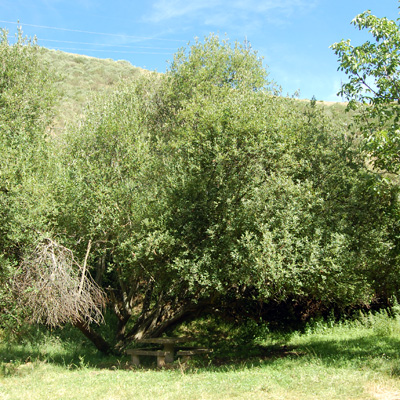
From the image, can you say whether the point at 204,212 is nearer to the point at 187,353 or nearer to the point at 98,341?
the point at 187,353

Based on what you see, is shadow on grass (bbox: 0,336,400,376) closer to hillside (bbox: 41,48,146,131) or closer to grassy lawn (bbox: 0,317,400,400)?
grassy lawn (bbox: 0,317,400,400)

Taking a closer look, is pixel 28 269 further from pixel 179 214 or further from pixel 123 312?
pixel 123 312

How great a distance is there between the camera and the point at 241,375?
1011 centimetres

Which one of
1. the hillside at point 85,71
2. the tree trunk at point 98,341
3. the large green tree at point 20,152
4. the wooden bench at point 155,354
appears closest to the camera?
the large green tree at point 20,152

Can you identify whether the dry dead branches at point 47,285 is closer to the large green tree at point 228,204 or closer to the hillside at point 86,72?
the large green tree at point 228,204

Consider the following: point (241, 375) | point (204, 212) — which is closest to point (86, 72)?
point (204, 212)

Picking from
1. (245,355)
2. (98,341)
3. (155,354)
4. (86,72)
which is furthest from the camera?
(86,72)

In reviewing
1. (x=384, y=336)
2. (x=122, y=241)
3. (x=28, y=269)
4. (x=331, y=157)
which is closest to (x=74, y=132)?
(x=122, y=241)

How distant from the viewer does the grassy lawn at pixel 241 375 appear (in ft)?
27.7

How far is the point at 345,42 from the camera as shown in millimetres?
11062

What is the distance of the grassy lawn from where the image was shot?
844 centimetres

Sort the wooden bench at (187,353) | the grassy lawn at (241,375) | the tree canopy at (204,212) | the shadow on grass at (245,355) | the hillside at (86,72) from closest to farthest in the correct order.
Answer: the grassy lawn at (241,375) → the tree canopy at (204,212) → the shadow on grass at (245,355) → the wooden bench at (187,353) → the hillside at (86,72)

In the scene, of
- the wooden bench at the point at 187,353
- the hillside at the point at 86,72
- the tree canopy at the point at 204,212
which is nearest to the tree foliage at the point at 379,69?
the tree canopy at the point at 204,212

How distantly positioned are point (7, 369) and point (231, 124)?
33.4ft
